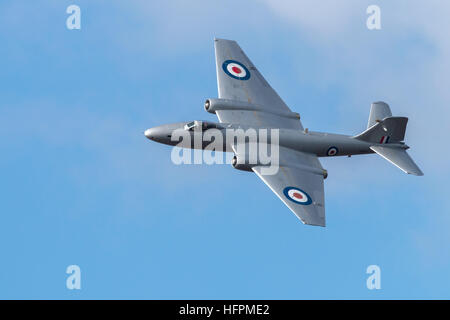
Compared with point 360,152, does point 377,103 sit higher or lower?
higher

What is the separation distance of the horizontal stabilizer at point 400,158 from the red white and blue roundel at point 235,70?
37.4 ft

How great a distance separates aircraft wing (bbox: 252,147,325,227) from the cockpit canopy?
4384 mm

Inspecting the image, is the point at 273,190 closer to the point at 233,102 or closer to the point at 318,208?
the point at 318,208

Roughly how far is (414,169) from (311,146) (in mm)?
7434

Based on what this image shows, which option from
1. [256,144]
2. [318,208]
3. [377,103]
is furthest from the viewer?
[377,103]

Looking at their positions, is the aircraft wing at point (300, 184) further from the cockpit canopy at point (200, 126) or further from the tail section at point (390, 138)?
the tail section at point (390, 138)

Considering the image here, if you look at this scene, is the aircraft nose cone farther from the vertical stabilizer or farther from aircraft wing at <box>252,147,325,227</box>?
the vertical stabilizer

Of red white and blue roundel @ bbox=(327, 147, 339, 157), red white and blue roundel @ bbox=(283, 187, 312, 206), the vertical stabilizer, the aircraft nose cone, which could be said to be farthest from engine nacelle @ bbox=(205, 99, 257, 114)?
the vertical stabilizer

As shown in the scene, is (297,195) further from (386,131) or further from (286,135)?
(386,131)

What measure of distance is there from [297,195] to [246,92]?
11301 millimetres

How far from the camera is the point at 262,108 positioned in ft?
209

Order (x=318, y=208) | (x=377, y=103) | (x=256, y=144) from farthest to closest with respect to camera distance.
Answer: (x=377, y=103)
(x=256, y=144)
(x=318, y=208)

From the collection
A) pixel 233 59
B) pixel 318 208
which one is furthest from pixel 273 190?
pixel 233 59

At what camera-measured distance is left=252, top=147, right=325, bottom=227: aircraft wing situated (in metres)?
55.7
